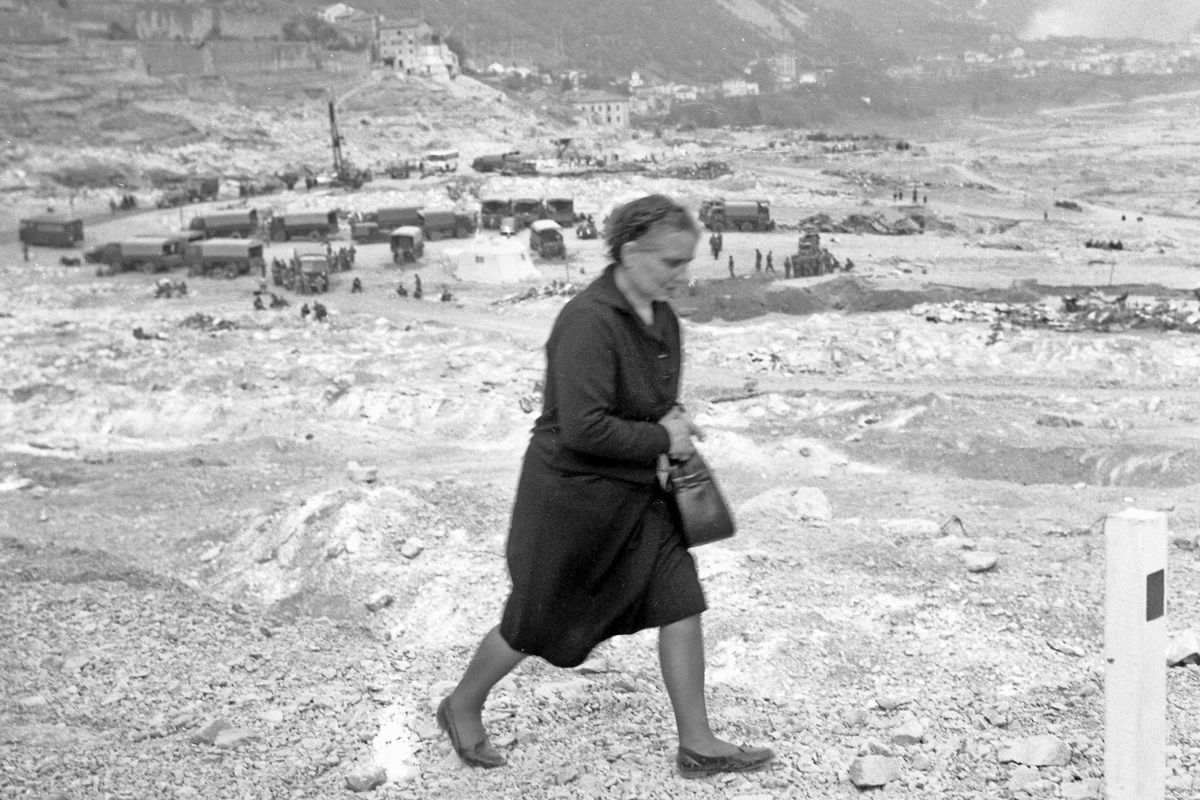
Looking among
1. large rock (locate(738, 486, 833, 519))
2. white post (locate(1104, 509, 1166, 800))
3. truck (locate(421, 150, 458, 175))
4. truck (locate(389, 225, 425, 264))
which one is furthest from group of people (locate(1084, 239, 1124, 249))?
white post (locate(1104, 509, 1166, 800))

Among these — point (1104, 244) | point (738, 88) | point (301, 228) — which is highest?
point (738, 88)

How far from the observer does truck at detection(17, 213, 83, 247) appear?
100 feet

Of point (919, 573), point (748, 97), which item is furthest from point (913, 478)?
→ point (748, 97)

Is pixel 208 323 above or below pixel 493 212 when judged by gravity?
below

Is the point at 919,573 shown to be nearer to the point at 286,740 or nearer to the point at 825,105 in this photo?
the point at 286,740

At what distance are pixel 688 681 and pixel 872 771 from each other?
0.55m

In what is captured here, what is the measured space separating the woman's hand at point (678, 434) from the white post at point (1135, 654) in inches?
40.1

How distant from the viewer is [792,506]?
7.80 metres

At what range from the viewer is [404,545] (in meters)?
7.20

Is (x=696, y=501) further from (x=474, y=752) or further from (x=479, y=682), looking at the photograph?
(x=474, y=752)

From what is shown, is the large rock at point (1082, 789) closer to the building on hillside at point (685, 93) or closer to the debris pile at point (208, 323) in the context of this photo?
the debris pile at point (208, 323)

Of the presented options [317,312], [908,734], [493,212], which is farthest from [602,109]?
[908,734]

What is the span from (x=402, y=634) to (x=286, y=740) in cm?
216

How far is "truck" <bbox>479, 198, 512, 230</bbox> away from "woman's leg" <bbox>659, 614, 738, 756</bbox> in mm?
29278
